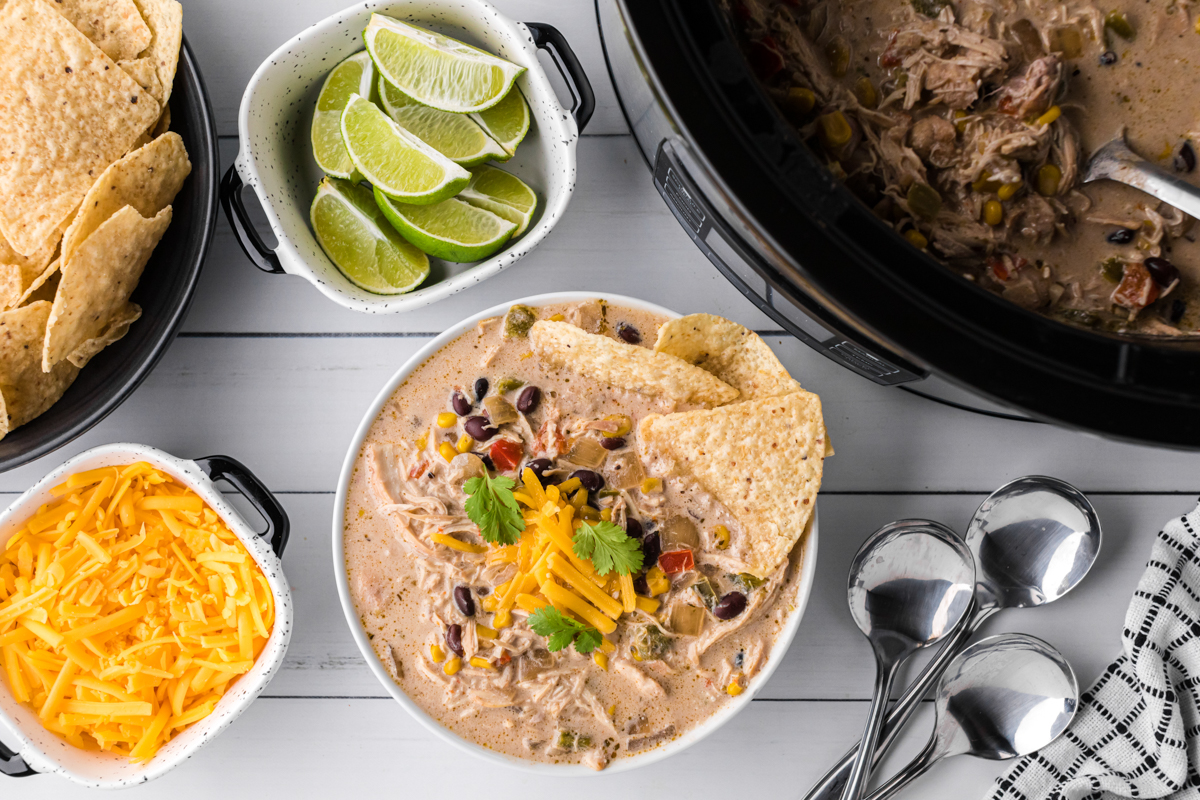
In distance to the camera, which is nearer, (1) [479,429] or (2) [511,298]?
(1) [479,429]

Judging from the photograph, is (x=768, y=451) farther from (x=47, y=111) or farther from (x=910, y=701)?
(x=47, y=111)

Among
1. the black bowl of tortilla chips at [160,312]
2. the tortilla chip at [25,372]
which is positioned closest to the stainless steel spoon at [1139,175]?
the black bowl of tortilla chips at [160,312]

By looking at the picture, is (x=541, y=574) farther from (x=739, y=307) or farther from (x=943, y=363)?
(x=943, y=363)

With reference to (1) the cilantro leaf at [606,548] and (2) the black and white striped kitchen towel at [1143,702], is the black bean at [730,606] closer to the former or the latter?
(1) the cilantro leaf at [606,548]

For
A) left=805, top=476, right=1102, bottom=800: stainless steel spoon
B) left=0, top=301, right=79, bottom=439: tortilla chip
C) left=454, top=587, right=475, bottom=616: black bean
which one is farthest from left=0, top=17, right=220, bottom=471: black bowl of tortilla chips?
left=805, top=476, right=1102, bottom=800: stainless steel spoon

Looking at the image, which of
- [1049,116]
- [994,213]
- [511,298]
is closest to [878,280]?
[994,213]

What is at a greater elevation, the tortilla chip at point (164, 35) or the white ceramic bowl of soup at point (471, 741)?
the tortilla chip at point (164, 35)

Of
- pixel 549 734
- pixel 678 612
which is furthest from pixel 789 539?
pixel 549 734
